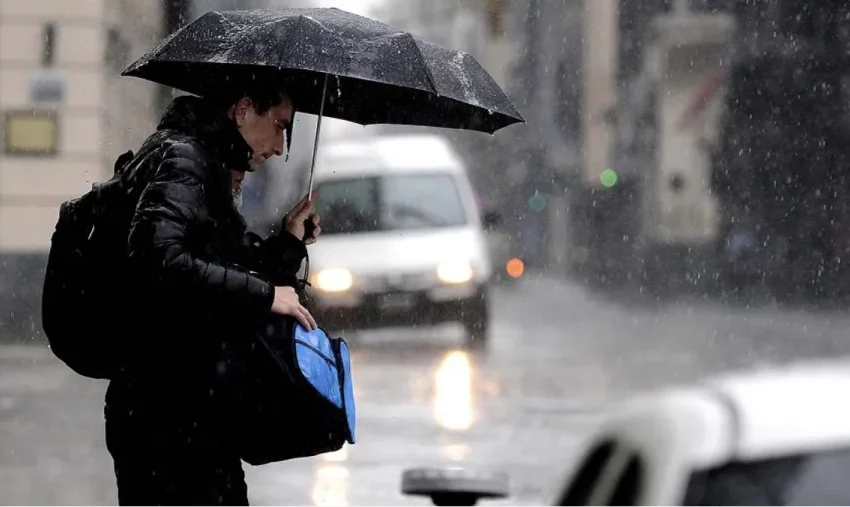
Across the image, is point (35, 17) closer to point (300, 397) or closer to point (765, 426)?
point (300, 397)

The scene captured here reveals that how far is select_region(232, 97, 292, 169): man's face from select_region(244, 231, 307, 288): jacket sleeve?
0.71ft

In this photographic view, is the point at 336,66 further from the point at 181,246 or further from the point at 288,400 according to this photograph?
the point at 288,400

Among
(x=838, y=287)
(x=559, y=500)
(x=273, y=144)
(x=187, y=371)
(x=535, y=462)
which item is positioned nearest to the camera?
(x=559, y=500)

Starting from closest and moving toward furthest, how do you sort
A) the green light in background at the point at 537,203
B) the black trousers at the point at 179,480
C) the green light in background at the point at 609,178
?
the black trousers at the point at 179,480, the green light in background at the point at 609,178, the green light in background at the point at 537,203

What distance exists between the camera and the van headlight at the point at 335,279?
55.7ft

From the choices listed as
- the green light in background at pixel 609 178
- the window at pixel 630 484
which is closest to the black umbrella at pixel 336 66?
the window at pixel 630 484

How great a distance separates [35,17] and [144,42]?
9.56ft

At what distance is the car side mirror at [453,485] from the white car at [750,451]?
690 millimetres

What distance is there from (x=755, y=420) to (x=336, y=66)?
8.04 feet

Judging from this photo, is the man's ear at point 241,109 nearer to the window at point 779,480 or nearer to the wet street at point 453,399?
the window at point 779,480

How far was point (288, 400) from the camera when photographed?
3750mm

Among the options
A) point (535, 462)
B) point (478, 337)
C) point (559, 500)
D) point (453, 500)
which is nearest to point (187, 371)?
point (453, 500)

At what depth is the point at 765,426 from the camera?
2236 millimetres

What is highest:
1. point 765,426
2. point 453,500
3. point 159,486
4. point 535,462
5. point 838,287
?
point 765,426
